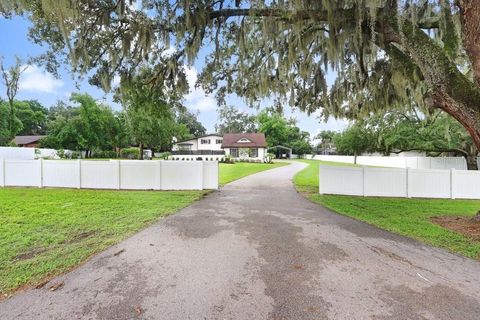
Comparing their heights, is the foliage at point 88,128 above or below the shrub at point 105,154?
above

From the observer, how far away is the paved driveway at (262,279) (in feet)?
9.16

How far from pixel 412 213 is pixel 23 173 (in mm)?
14040

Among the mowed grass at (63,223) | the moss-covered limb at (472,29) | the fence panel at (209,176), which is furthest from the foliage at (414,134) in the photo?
the mowed grass at (63,223)

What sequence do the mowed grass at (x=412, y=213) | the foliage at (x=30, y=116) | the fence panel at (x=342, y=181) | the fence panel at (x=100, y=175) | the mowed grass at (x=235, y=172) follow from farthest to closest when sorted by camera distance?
the foliage at (x=30, y=116)
the mowed grass at (x=235, y=172)
the fence panel at (x=100, y=175)
the fence panel at (x=342, y=181)
the mowed grass at (x=412, y=213)

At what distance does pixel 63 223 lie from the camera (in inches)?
242

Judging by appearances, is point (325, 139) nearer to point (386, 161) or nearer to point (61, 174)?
point (386, 161)

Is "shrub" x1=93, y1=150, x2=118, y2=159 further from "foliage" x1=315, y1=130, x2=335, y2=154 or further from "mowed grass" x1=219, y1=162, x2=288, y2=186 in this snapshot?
"foliage" x1=315, y1=130, x2=335, y2=154

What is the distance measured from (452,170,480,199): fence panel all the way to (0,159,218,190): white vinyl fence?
8.65 meters

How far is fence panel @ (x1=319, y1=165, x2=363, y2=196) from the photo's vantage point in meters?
10.8

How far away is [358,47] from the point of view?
6508 millimetres

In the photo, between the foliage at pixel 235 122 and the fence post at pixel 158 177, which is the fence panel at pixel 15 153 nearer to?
the fence post at pixel 158 177

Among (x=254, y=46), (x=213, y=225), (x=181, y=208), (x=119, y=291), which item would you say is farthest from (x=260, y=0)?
(x=119, y=291)

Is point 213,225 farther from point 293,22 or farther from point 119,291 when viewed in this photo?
point 293,22

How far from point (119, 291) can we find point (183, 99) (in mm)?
8099
